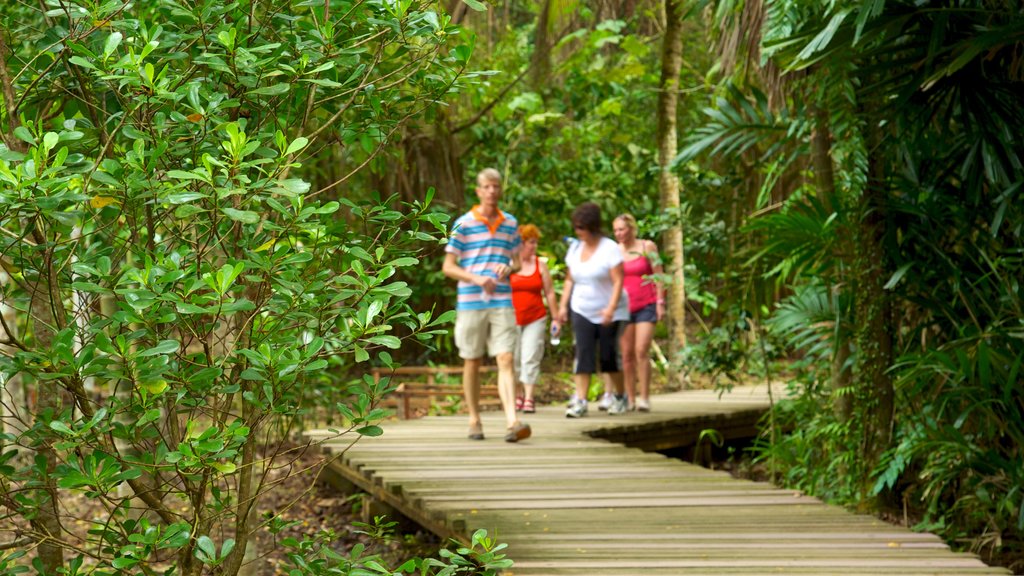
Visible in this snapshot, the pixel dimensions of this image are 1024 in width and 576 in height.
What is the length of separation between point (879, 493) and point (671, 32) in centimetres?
803

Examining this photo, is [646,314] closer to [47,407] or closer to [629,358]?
[629,358]

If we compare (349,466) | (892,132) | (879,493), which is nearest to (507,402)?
(349,466)

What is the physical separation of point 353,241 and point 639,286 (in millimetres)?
6912

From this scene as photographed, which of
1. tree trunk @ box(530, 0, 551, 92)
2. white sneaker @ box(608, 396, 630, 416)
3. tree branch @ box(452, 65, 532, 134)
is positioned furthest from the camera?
tree branch @ box(452, 65, 532, 134)

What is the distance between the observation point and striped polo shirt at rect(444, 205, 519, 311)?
7859 mm

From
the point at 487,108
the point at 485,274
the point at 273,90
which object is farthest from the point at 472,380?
the point at 487,108

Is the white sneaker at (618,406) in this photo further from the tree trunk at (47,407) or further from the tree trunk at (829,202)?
the tree trunk at (47,407)

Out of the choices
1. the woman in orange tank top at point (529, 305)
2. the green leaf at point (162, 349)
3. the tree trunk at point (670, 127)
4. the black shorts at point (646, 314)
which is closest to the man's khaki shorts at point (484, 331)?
the woman in orange tank top at point (529, 305)

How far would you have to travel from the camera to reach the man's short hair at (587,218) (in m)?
9.30

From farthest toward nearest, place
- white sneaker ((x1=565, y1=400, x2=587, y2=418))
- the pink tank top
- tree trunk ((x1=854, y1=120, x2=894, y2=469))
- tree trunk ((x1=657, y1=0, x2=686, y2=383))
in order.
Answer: tree trunk ((x1=657, y1=0, x2=686, y2=383)) → white sneaker ((x1=565, y1=400, x2=587, y2=418)) → the pink tank top → tree trunk ((x1=854, y1=120, x2=894, y2=469))

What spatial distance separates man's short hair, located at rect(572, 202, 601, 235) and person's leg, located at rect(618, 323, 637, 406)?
1.03m

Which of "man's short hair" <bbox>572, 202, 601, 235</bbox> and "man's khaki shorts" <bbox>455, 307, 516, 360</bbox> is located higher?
"man's short hair" <bbox>572, 202, 601, 235</bbox>

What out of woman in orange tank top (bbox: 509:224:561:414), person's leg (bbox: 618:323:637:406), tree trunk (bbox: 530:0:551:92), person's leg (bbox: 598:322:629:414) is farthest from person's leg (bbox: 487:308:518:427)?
tree trunk (bbox: 530:0:551:92)

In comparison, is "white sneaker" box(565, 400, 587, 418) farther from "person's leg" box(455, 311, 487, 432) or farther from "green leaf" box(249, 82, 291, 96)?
"green leaf" box(249, 82, 291, 96)
